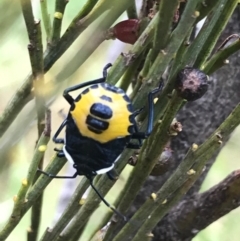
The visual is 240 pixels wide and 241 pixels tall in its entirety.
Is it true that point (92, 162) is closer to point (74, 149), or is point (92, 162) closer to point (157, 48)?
point (74, 149)

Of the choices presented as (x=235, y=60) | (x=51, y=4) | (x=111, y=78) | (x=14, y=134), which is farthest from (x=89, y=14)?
(x=51, y=4)

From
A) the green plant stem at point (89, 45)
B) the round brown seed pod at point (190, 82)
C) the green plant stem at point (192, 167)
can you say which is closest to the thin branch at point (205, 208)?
the green plant stem at point (192, 167)

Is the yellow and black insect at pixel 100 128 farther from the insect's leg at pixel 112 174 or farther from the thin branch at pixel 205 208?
the thin branch at pixel 205 208

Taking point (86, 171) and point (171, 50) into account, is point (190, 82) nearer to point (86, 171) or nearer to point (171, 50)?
point (171, 50)

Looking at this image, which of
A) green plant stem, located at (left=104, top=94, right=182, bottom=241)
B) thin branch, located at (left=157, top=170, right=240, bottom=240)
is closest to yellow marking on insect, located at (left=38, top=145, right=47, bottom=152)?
green plant stem, located at (left=104, top=94, right=182, bottom=241)

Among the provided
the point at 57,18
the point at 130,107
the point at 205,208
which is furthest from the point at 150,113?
the point at 205,208

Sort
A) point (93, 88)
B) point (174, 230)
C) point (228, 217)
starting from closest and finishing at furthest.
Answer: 1. point (93, 88)
2. point (174, 230)
3. point (228, 217)
